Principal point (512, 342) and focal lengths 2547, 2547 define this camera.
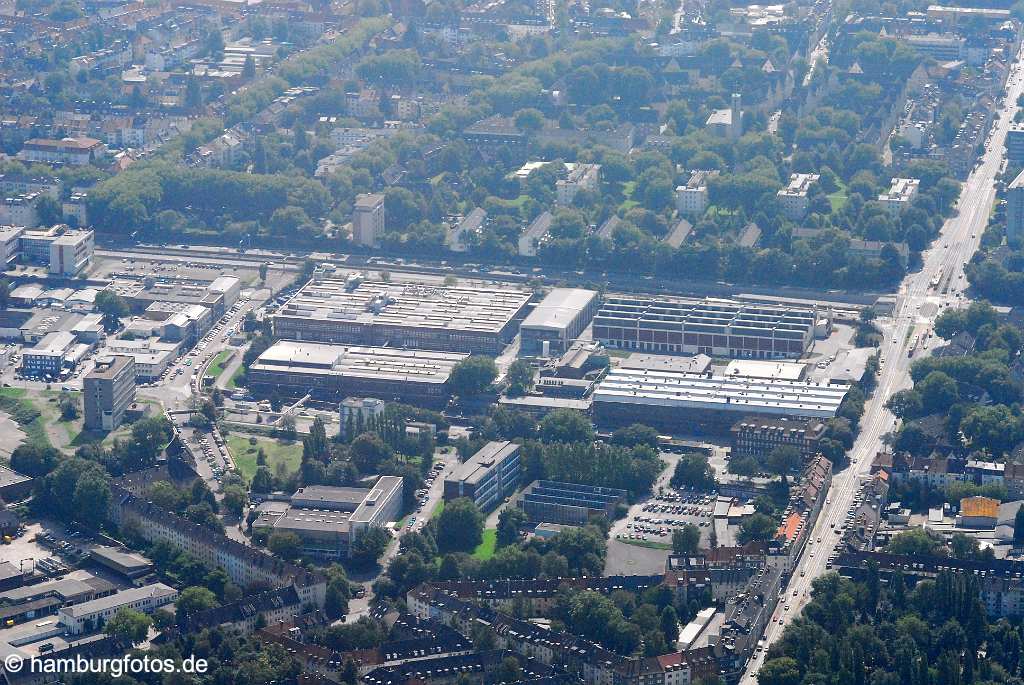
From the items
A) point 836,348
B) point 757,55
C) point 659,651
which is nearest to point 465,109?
point 757,55

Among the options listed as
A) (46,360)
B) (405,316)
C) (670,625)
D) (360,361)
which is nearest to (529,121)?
(405,316)

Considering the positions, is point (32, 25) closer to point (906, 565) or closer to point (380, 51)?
point (380, 51)

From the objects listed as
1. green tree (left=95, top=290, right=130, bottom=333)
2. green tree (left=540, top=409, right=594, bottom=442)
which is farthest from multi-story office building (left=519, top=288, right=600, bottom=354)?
green tree (left=95, top=290, right=130, bottom=333)

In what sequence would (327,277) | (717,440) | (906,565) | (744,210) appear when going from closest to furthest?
(906,565) < (717,440) < (327,277) < (744,210)

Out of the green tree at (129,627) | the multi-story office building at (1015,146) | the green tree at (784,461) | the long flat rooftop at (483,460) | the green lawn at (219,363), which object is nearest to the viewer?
the green tree at (129,627)

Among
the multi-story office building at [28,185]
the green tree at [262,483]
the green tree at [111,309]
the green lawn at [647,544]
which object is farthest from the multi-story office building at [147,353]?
the green lawn at [647,544]

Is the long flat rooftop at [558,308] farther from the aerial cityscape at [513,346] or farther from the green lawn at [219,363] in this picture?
the green lawn at [219,363]
